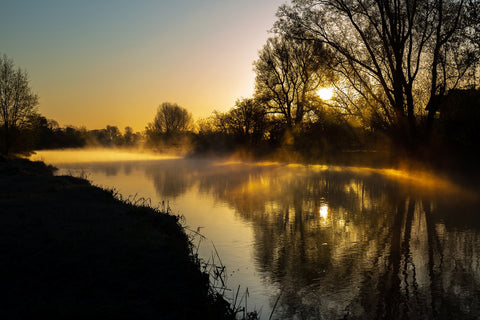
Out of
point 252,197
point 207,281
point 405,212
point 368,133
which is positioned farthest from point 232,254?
point 368,133

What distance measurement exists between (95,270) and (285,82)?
1467 inches

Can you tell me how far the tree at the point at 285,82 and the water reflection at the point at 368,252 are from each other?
82.5 ft

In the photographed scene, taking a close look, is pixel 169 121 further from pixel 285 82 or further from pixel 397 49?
pixel 397 49

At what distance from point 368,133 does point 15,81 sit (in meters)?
32.8

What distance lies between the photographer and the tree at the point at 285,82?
39188mm

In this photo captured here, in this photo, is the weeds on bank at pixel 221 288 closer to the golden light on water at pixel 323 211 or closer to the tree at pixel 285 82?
the golden light on water at pixel 323 211

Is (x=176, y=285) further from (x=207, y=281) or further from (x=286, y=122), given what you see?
(x=286, y=122)

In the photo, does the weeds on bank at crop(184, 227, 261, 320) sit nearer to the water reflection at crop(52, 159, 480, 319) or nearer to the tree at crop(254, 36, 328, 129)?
the water reflection at crop(52, 159, 480, 319)

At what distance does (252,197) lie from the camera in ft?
49.3

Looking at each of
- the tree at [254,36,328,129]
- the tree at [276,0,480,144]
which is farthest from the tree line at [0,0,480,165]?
the tree at [254,36,328,129]

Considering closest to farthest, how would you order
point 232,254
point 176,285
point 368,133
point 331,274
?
point 176,285
point 331,274
point 232,254
point 368,133

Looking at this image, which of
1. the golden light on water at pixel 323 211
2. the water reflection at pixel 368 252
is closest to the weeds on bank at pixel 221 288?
the water reflection at pixel 368 252

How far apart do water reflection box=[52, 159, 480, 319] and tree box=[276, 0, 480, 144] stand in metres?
7.60

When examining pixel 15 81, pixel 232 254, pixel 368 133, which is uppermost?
pixel 15 81
